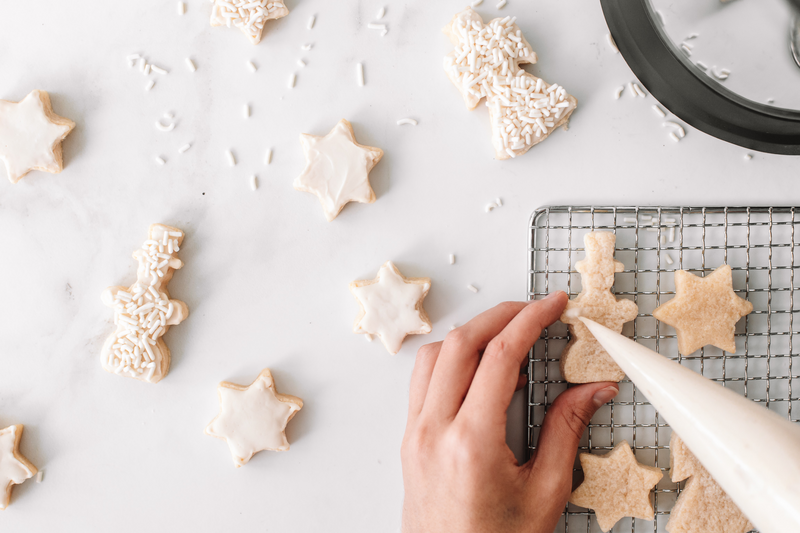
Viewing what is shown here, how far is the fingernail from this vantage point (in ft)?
3.19

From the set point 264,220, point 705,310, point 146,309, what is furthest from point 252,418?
point 705,310

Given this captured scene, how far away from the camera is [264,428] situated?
42.1 inches

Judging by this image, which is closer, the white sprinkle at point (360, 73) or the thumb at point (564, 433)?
the thumb at point (564, 433)

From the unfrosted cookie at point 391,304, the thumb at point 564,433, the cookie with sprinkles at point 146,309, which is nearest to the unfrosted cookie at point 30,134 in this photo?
the cookie with sprinkles at point 146,309

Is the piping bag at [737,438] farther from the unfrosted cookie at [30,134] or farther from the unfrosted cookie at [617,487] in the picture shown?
the unfrosted cookie at [30,134]

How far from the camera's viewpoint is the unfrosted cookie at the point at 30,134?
1.08 m

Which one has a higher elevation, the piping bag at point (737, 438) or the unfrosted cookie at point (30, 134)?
the unfrosted cookie at point (30, 134)

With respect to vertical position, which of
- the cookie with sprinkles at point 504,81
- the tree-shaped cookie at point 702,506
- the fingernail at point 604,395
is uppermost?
the cookie with sprinkles at point 504,81

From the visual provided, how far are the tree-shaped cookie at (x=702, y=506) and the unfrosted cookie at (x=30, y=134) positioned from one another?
4.80 ft

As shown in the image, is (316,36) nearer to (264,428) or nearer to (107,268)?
(107,268)

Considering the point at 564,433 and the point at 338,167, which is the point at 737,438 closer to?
the point at 564,433

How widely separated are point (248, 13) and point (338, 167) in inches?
14.8

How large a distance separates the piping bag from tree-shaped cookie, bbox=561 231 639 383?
178mm

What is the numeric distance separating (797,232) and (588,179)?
0.46 m
